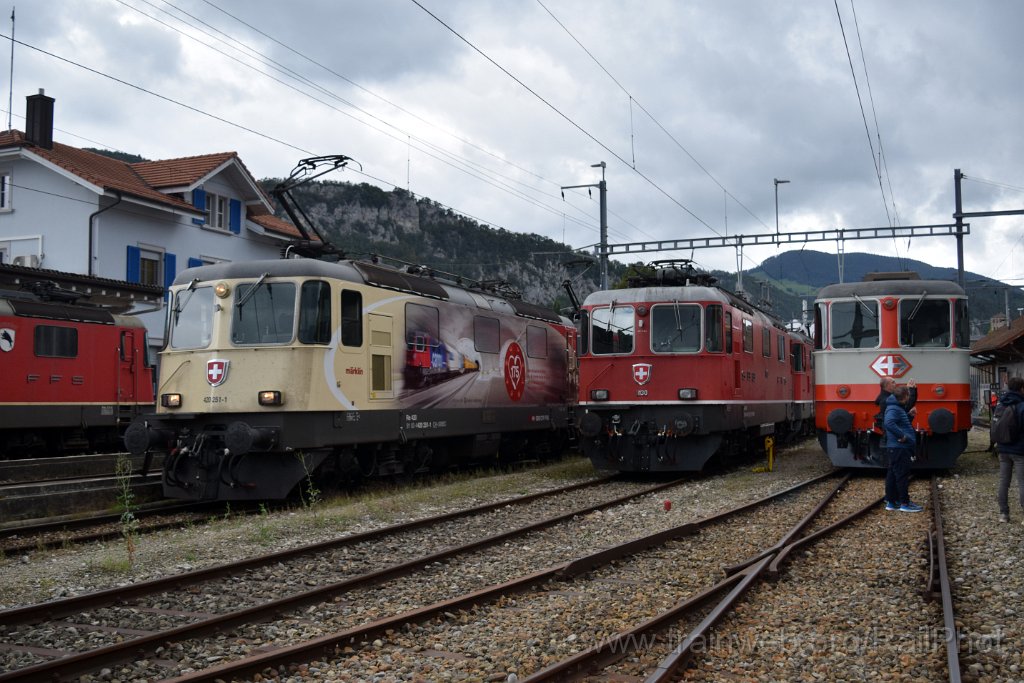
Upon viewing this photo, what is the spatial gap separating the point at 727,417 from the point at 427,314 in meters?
5.21

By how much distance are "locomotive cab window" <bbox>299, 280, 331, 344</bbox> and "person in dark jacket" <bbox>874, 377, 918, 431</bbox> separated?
719cm

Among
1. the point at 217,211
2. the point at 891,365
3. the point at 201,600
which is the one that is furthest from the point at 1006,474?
the point at 217,211

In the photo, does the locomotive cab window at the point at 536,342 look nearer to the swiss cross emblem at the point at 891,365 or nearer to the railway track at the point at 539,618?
the swiss cross emblem at the point at 891,365

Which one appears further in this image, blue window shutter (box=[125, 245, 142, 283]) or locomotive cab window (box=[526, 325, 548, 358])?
blue window shutter (box=[125, 245, 142, 283])

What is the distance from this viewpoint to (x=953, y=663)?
544 centimetres

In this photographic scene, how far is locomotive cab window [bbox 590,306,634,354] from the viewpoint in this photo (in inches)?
655

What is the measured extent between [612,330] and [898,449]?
5793 mm

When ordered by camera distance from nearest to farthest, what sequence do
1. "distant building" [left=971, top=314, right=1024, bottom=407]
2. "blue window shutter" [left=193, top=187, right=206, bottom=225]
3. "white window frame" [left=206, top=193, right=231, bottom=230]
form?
"distant building" [left=971, top=314, right=1024, bottom=407], "blue window shutter" [left=193, top=187, right=206, bottom=225], "white window frame" [left=206, top=193, right=231, bottom=230]

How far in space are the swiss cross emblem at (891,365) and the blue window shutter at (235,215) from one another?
72.6 feet

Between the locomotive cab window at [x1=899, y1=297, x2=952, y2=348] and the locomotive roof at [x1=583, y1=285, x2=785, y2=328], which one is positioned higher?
the locomotive roof at [x1=583, y1=285, x2=785, y2=328]

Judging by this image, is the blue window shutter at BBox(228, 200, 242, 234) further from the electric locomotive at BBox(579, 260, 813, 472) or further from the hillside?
the hillside

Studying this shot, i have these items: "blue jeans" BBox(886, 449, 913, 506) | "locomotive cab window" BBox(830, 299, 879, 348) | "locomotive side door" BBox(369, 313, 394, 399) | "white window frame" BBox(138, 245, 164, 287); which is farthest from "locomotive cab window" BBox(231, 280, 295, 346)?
"white window frame" BBox(138, 245, 164, 287)

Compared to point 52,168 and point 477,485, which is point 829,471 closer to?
point 477,485

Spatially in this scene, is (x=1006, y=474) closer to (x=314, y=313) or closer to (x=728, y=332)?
(x=728, y=332)
